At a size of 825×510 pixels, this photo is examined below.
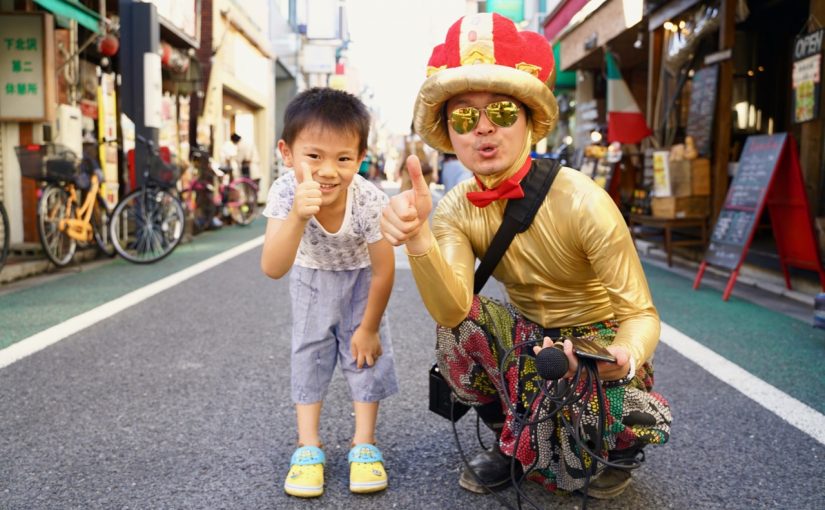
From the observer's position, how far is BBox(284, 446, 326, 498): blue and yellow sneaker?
2270mm

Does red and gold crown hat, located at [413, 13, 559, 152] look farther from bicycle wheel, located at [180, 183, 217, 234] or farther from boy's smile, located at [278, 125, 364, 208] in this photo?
bicycle wheel, located at [180, 183, 217, 234]

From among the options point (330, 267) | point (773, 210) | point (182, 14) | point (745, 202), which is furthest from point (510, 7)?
point (330, 267)

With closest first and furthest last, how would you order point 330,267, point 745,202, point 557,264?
point 557,264, point 330,267, point 745,202

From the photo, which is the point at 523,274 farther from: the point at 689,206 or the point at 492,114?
the point at 689,206

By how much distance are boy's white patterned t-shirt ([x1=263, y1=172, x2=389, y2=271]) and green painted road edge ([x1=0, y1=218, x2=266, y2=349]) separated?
2628 mm

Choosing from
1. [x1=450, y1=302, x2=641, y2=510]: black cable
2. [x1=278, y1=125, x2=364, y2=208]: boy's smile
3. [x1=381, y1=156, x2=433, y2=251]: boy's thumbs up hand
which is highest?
[x1=278, y1=125, x2=364, y2=208]: boy's smile

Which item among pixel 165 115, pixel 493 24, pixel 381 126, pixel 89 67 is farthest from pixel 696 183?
pixel 381 126

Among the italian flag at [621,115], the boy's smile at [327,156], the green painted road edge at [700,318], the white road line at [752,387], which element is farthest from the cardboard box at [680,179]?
the boy's smile at [327,156]

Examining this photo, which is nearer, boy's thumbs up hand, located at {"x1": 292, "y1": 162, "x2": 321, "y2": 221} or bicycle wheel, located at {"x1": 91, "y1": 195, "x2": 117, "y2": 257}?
boy's thumbs up hand, located at {"x1": 292, "y1": 162, "x2": 321, "y2": 221}

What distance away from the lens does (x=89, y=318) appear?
194 inches

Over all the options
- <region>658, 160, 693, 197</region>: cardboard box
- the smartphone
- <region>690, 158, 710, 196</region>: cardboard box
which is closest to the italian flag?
<region>658, 160, 693, 197</region>: cardboard box

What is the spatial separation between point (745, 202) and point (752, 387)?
3.06m

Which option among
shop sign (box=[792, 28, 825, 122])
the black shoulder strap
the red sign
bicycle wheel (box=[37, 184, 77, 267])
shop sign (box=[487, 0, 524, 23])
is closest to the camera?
the black shoulder strap

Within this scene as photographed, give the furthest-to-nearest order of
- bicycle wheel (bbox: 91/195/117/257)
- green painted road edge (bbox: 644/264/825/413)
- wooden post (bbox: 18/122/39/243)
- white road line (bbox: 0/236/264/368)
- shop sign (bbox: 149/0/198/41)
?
1. shop sign (bbox: 149/0/198/41)
2. wooden post (bbox: 18/122/39/243)
3. bicycle wheel (bbox: 91/195/117/257)
4. white road line (bbox: 0/236/264/368)
5. green painted road edge (bbox: 644/264/825/413)
